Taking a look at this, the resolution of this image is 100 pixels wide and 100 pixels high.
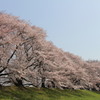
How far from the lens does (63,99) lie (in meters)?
24.0

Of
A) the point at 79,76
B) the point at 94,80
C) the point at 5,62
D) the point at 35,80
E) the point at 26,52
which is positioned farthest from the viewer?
the point at 94,80

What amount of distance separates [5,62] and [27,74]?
9.00 feet

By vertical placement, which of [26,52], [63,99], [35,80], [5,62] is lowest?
[63,99]

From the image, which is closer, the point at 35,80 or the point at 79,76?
the point at 35,80

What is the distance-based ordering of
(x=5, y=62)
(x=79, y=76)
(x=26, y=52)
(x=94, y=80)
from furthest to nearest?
(x=94, y=80), (x=79, y=76), (x=26, y=52), (x=5, y=62)

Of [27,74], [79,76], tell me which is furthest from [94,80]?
[27,74]

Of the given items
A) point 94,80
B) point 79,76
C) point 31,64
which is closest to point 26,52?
point 31,64

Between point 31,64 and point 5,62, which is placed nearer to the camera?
point 5,62

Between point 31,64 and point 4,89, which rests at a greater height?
point 31,64

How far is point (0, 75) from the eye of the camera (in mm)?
21844

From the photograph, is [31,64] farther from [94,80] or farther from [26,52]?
[94,80]

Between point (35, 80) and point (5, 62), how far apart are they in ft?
13.6

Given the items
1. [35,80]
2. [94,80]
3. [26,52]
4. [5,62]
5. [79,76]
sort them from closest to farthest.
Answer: [5,62], [35,80], [26,52], [79,76], [94,80]

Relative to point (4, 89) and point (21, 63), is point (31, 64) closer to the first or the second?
point (21, 63)
